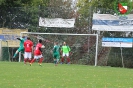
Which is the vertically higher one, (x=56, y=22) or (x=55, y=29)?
(x=56, y=22)

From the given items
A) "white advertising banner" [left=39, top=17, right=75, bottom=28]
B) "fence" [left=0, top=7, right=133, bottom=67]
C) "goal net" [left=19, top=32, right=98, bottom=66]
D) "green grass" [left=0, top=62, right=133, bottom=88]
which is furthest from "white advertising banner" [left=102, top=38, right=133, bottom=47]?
"green grass" [left=0, top=62, right=133, bottom=88]

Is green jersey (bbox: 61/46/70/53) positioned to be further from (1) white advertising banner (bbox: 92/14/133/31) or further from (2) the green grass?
(2) the green grass

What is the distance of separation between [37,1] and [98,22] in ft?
41.8

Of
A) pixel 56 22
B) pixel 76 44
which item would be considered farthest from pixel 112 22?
pixel 56 22

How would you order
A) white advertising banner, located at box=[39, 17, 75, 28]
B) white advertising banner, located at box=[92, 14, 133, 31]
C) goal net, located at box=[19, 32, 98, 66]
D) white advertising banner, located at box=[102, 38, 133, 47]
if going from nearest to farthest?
white advertising banner, located at box=[102, 38, 133, 47] < white advertising banner, located at box=[92, 14, 133, 31] < goal net, located at box=[19, 32, 98, 66] < white advertising banner, located at box=[39, 17, 75, 28]

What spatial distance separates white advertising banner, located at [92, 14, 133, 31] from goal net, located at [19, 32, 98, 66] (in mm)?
899

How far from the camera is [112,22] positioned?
32.0m

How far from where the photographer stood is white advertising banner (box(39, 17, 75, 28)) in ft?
109

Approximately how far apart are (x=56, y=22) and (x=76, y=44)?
2.46 m

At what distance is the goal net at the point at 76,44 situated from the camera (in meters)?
32.7

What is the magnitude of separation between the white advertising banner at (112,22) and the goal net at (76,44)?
0.90 m

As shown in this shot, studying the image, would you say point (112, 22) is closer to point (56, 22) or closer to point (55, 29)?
point (56, 22)

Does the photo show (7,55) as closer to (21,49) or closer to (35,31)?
(35,31)

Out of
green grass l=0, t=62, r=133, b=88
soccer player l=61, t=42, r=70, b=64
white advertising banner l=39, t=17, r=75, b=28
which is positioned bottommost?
soccer player l=61, t=42, r=70, b=64
